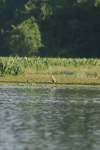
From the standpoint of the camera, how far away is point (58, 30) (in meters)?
76.4

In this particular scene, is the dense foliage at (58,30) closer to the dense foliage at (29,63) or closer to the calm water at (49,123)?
the dense foliage at (29,63)

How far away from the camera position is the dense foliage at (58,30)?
70062 mm

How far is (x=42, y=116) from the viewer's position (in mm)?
11625

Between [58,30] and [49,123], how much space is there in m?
66.7

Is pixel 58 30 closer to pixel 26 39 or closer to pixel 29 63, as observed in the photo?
pixel 26 39

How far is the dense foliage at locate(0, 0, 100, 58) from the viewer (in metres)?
70.1

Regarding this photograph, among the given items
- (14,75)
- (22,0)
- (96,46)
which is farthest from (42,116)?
(22,0)

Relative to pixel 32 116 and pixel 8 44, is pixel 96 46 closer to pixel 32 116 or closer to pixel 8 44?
pixel 8 44

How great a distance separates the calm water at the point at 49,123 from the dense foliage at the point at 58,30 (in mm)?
53965

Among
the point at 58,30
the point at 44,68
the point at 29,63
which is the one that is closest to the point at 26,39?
the point at 58,30

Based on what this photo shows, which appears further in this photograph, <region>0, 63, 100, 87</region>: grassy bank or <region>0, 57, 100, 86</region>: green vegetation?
<region>0, 57, 100, 86</region>: green vegetation

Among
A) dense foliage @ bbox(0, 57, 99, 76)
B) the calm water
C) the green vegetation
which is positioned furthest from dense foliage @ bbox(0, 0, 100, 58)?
the calm water

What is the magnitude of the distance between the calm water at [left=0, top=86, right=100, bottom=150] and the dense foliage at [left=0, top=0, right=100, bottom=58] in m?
54.0

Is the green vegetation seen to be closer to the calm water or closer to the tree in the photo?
the calm water
